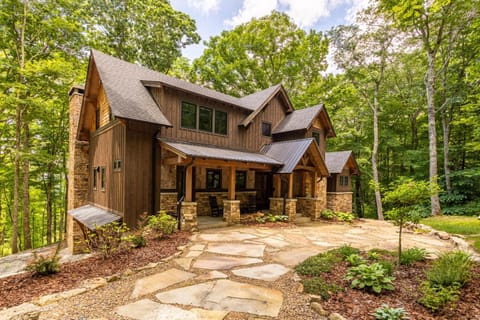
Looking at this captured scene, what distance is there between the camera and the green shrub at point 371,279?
3498mm

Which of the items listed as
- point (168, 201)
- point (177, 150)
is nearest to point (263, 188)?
point (168, 201)

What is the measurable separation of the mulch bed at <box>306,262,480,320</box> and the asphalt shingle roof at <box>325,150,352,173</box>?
12.1m

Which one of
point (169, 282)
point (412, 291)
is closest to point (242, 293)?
point (169, 282)

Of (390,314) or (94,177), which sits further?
(94,177)

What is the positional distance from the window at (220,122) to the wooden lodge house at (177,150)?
0.05 metres

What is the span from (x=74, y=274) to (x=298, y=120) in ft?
40.6

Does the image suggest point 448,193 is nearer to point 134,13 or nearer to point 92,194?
point 92,194

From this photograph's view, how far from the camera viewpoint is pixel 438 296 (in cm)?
313

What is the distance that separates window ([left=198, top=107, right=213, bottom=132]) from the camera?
10598mm

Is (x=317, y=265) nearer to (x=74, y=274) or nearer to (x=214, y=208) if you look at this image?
(x=74, y=274)

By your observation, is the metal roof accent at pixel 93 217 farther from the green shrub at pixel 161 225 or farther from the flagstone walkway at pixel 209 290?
the flagstone walkway at pixel 209 290

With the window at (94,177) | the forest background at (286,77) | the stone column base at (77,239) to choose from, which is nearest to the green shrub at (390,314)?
the forest background at (286,77)

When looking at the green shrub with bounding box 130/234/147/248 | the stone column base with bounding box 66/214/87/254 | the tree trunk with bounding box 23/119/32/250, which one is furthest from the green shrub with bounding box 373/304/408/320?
the tree trunk with bounding box 23/119/32/250

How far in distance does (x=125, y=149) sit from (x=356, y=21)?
17442 mm
